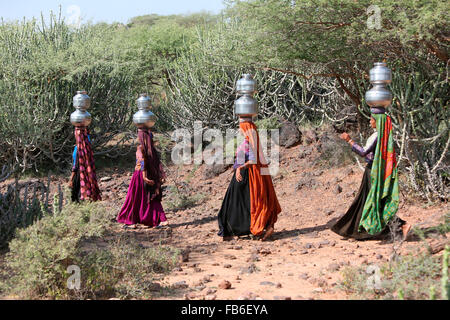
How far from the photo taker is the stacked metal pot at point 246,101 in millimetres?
6242

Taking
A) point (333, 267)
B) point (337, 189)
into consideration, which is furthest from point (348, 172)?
point (333, 267)

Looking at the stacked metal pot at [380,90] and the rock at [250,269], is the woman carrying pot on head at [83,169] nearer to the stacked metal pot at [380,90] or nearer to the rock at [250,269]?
the rock at [250,269]

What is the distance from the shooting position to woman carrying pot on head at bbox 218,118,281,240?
630 cm

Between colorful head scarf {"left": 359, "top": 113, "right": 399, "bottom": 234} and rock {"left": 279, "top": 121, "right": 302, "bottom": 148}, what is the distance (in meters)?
4.89

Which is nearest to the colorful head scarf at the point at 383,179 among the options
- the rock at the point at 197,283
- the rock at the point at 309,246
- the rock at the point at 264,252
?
the rock at the point at 309,246

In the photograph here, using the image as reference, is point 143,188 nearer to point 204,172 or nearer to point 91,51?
point 204,172

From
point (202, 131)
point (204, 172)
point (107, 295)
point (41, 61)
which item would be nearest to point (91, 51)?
point (41, 61)

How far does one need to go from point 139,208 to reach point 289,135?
14.7 ft

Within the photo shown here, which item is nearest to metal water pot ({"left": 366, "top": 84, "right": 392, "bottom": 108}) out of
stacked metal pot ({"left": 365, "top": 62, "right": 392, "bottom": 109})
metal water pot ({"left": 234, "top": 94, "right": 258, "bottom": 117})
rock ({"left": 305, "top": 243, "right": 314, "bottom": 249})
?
stacked metal pot ({"left": 365, "top": 62, "right": 392, "bottom": 109})

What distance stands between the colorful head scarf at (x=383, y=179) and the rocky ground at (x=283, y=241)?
0.32 metres

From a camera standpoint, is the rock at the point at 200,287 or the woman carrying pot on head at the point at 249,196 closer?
the rock at the point at 200,287

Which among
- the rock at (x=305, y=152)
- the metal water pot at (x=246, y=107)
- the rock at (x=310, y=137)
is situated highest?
the metal water pot at (x=246, y=107)

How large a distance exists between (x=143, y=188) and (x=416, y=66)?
3967 mm

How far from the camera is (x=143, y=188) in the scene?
7.18m
